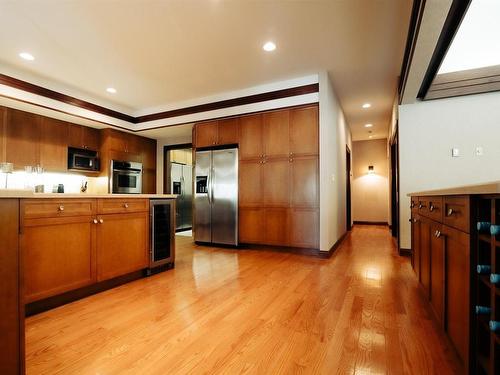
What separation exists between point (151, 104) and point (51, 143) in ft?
6.09

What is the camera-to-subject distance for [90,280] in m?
2.25

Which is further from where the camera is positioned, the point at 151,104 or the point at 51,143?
the point at 151,104

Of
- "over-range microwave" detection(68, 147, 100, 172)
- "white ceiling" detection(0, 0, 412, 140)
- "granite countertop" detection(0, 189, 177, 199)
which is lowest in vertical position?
"granite countertop" detection(0, 189, 177, 199)

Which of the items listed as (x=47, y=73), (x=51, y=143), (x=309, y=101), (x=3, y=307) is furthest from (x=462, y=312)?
(x=51, y=143)

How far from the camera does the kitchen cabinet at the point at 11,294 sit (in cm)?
95

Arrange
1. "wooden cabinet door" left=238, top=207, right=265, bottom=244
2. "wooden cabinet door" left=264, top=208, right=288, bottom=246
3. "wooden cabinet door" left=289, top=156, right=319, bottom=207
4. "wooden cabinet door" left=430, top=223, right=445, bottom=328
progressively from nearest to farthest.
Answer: "wooden cabinet door" left=430, top=223, right=445, bottom=328 < "wooden cabinet door" left=289, top=156, right=319, bottom=207 < "wooden cabinet door" left=264, top=208, right=288, bottom=246 < "wooden cabinet door" left=238, top=207, right=265, bottom=244

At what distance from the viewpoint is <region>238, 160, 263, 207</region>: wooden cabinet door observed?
4215mm

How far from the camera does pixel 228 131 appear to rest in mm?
4500

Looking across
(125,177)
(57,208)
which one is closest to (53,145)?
(125,177)

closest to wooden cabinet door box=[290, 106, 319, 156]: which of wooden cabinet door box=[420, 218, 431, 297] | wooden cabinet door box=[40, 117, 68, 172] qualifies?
wooden cabinet door box=[420, 218, 431, 297]

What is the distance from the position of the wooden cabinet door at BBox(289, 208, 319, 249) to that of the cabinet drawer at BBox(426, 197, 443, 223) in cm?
197

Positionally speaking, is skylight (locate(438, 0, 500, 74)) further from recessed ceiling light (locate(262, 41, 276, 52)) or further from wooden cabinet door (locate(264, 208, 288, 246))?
wooden cabinet door (locate(264, 208, 288, 246))

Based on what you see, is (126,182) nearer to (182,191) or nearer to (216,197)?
(182,191)

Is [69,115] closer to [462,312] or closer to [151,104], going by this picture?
[151,104]
